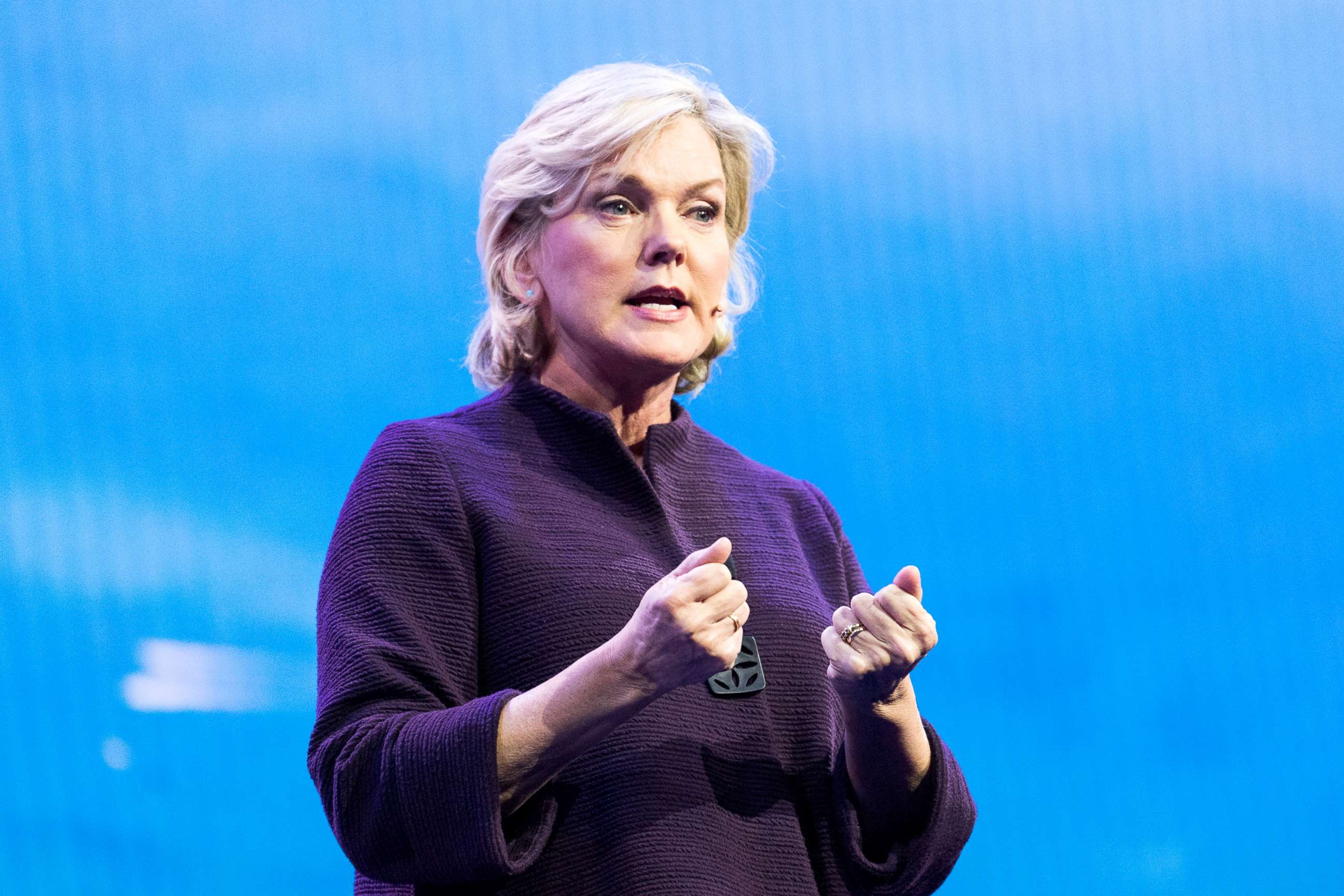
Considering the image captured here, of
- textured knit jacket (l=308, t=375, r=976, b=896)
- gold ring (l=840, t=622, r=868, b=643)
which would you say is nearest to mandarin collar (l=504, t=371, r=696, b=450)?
textured knit jacket (l=308, t=375, r=976, b=896)

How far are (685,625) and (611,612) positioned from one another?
0.24 m

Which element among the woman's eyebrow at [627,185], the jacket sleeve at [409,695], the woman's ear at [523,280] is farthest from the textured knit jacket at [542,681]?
the woman's eyebrow at [627,185]

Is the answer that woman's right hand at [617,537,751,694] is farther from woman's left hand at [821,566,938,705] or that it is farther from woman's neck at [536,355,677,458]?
woman's neck at [536,355,677,458]

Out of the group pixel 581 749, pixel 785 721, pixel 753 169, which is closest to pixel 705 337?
pixel 753 169

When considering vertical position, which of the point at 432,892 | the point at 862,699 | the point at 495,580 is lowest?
the point at 432,892

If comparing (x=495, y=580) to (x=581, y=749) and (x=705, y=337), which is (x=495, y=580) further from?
(x=705, y=337)

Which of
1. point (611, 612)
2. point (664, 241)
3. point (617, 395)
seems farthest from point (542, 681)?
point (664, 241)

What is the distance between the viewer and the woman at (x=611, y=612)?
1.11m

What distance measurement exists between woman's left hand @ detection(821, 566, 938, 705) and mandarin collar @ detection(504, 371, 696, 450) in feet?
1.16

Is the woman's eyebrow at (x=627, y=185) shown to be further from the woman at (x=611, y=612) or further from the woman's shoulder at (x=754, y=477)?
the woman's shoulder at (x=754, y=477)

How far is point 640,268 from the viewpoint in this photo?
143 cm

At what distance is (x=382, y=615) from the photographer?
3.97 feet

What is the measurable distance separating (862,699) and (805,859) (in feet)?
0.56

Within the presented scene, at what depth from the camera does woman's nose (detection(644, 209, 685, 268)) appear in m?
1.43
